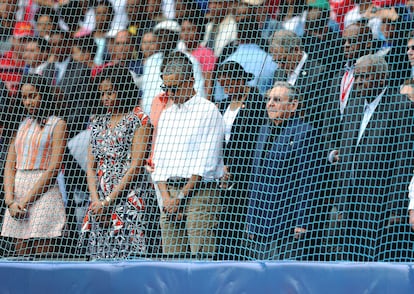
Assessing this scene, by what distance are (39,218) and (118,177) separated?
67cm

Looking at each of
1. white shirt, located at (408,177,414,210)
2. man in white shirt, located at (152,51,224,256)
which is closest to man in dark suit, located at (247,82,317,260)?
man in white shirt, located at (152,51,224,256)

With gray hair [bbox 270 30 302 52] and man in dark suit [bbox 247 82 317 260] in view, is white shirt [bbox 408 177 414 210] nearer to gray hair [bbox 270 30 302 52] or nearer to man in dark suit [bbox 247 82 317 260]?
man in dark suit [bbox 247 82 317 260]

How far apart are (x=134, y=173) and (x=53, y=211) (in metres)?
0.69

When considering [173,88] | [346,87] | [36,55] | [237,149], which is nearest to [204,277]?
[237,149]

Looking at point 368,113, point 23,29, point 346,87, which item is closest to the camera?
point 368,113

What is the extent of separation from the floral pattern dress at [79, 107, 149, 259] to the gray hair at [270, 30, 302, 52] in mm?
1075

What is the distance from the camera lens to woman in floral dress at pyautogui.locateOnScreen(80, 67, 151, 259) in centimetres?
670

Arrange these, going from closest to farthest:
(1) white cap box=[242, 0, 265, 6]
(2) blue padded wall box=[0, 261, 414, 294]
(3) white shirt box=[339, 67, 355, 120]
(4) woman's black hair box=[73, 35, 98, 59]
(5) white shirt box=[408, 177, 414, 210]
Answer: (2) blue padded wall box=[0, 261, 414, 294] → (5) white shirt box=[408, 177, 414, 210] → (3) white shirt box=[339, 67, 355, 120] → (1) white cap box=[242, 0, 265, 6] → (4) woman's black hair box=[73, 35, 98, 59]

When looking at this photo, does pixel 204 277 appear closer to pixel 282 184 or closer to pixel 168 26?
pixel 282 184

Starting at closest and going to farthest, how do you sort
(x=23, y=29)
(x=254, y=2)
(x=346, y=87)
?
(x=346, y=87) < (x=254, y=2) < (x=23, y=29)

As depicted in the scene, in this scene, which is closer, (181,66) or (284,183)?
(284,183)

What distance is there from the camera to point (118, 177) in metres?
6.79

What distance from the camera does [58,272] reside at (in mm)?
6215

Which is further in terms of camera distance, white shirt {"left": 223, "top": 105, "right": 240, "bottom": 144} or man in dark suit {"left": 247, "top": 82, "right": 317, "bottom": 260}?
white shirt {"left": 223, "top": 105, "right": 240, "bottom": 144}
